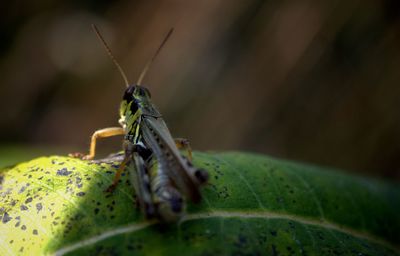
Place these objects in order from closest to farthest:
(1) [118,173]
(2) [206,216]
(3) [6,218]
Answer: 1. (3) [6,218]
2. (2) [206,216]
3. (1) [118,173]

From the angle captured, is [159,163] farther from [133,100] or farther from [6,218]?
[133,100]

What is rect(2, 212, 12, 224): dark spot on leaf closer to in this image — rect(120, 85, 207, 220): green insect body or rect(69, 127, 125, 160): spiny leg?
rect(120, 85, 207, 220): green insect body

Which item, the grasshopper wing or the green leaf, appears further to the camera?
the grasshopper wing

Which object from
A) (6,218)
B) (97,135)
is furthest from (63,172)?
(97,135)

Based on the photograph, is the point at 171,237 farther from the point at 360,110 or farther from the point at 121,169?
the point at 360,110

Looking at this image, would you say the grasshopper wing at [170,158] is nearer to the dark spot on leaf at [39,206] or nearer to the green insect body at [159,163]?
the green insect body at [159,163]

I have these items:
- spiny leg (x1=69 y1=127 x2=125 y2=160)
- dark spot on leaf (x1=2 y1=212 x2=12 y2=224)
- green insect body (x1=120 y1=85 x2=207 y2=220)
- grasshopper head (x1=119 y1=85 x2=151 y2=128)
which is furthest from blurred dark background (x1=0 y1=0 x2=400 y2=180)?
dark spot on leaf (x1=2 y1=212 x2=12 y2=224)

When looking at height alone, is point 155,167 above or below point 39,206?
above
